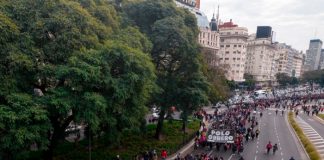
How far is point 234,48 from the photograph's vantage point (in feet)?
427

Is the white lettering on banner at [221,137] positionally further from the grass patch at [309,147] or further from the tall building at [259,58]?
the tall building at [259,58]

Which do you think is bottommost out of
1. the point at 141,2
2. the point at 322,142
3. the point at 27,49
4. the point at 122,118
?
the point at 322,142

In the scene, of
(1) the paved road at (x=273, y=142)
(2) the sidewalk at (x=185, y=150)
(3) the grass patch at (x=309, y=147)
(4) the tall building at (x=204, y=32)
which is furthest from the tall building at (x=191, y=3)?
(2) the sidewalk at (x=185, y=150)

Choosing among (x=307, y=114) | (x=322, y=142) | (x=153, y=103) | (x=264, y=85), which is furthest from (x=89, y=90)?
(x=264, y=85)

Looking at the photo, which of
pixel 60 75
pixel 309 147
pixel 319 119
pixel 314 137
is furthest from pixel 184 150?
pixel 319 119

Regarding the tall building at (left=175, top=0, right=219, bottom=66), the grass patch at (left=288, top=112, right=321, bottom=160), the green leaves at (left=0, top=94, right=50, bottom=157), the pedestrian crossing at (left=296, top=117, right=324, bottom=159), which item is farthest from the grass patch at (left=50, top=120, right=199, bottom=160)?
the tall building at (left=175, top=0, right=219, bottom=66)

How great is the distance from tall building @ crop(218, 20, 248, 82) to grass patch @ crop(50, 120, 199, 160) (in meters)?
87.0

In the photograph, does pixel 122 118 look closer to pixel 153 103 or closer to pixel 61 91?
pixel 61 91

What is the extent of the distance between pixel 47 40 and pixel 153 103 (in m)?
16.8

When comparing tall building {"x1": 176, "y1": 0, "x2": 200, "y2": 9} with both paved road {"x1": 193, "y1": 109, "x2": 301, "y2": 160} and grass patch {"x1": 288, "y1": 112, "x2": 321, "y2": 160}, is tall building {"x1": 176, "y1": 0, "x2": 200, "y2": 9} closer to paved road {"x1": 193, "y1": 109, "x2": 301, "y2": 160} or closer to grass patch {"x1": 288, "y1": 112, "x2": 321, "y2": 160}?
paved road {"x1": 193, "y1": 109, "x2": 301, "y2": 160}

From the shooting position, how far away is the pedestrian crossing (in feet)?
131

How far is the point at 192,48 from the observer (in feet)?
122

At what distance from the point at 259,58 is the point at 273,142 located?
114506 millimetres

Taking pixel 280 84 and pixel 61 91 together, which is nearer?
pixel 61 91
